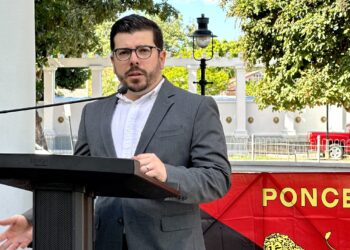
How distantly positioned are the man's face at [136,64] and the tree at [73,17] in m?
11.2

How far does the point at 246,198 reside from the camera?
5750 mm

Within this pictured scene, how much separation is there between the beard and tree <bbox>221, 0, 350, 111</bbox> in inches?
723

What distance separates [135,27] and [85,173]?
2.37ft

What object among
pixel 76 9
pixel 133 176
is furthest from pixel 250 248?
pixel 76 9

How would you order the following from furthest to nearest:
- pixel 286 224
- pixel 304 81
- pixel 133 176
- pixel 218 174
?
pixel 304 81
pixel 286 224
pixel 218 174
pixel 133 176

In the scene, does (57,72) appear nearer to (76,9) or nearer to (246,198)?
(76,9)

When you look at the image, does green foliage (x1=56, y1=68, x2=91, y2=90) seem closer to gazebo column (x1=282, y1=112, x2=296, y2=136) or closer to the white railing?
the white railing

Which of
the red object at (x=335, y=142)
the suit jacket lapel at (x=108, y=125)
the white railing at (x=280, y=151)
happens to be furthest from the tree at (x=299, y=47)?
the suit jacket lapel at (x=108, y=125)

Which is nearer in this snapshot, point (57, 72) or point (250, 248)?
point (250, 248)

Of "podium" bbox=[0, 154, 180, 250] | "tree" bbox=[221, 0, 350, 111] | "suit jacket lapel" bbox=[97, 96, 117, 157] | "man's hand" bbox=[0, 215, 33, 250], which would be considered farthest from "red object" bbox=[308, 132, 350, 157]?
"podium" bbox=[0, 154, 180, 250]

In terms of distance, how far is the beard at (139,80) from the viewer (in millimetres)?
2103

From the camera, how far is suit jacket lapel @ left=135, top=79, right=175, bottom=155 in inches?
82.1

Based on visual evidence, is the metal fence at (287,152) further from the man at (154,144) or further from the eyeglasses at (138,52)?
the eyeglasses at (138,52)

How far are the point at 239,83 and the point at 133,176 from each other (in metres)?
34.0
